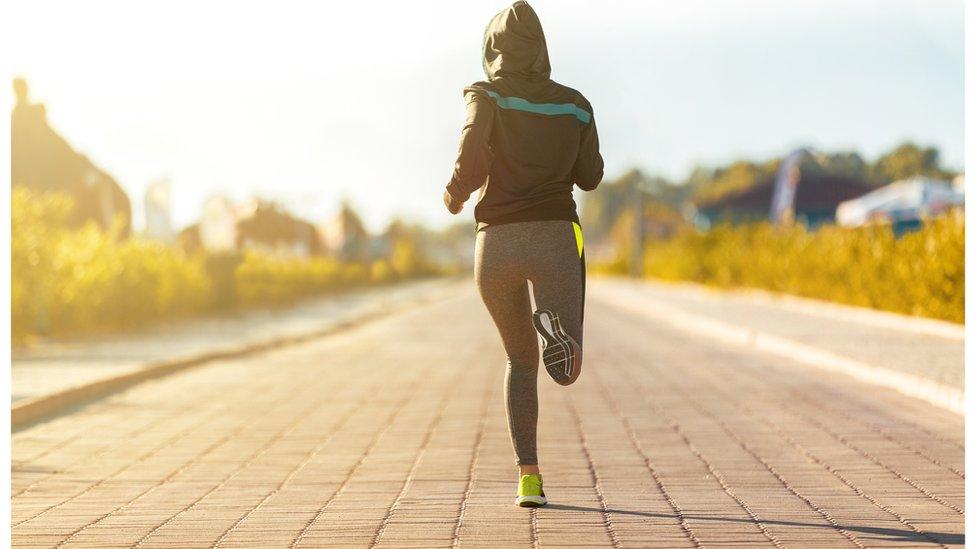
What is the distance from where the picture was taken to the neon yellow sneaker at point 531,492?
5117 millimetres

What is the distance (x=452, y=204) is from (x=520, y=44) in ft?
2.30

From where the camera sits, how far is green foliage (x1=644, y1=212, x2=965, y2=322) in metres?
16.3

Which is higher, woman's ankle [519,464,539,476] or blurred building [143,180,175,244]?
blurred building [143,180,175,244]

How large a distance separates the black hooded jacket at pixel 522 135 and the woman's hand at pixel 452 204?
0.09 ft

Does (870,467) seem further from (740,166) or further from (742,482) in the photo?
(740,166)

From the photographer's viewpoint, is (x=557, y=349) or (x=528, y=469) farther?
(x=528, y=469)

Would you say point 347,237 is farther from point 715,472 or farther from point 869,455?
point 715,472

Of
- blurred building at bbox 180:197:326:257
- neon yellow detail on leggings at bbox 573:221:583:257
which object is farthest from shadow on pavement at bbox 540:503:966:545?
blurred building at bbox 180:197:326:257

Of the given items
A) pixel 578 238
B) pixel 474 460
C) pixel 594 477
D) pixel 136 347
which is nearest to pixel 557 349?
pixel 578 238

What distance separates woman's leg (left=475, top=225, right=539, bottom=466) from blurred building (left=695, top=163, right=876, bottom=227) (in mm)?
48131

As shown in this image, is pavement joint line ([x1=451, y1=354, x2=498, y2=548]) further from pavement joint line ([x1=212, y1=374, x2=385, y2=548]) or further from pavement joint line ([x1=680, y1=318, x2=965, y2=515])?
pavement joint line ([x1=680, y1=318, x2=965, y2=515])

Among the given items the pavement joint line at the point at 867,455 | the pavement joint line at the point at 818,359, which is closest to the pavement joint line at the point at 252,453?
the pavement joint line at the point at 867,455

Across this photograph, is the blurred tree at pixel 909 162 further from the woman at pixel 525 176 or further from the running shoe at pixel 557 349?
the running shoe at pixel 557 349

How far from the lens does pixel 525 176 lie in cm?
486
